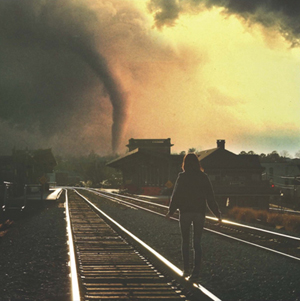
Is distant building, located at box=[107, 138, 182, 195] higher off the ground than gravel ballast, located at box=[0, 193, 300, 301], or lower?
higher

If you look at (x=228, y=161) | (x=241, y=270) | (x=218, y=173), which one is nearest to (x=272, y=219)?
(x=241, y=270)

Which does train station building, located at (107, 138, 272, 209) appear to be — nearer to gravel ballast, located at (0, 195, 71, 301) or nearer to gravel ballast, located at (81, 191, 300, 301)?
gravel ballast, located at (0, 195, 71, 301)

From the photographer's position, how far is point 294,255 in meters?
10.5

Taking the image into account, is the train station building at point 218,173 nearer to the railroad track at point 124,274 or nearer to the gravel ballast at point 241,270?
the gravel ballast at point 241,270

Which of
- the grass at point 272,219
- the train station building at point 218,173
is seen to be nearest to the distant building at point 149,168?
the train station building at point 218,173

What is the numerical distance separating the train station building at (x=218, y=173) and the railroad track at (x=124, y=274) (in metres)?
31.3

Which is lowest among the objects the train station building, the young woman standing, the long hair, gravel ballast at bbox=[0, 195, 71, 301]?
gravel ballast at bbox=[0, 195, 71, 301]

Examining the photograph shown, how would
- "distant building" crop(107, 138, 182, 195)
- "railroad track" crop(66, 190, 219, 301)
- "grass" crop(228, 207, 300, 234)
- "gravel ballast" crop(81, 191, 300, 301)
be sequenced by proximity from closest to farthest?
"railroad track" crop(66, 190, 219, 301) → "gravel ballast" crop(81, 191, 300, 301) → "grass" crop(228, 207, 300, 234) → "distant building" crop(107, 138, 182, 195)

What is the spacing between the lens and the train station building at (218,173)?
43250 mm

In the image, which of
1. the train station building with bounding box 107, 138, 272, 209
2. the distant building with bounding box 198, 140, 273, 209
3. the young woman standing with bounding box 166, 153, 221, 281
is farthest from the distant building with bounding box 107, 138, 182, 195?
the young woman standing with bounding box 166, 153, 221, 281

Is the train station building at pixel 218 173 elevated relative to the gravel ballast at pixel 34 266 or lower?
elevated

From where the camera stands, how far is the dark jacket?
7176 millimetres

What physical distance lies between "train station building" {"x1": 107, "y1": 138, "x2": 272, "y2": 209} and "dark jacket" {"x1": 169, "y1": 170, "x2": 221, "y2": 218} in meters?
35.5

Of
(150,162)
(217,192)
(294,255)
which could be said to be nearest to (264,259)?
(294,255)
